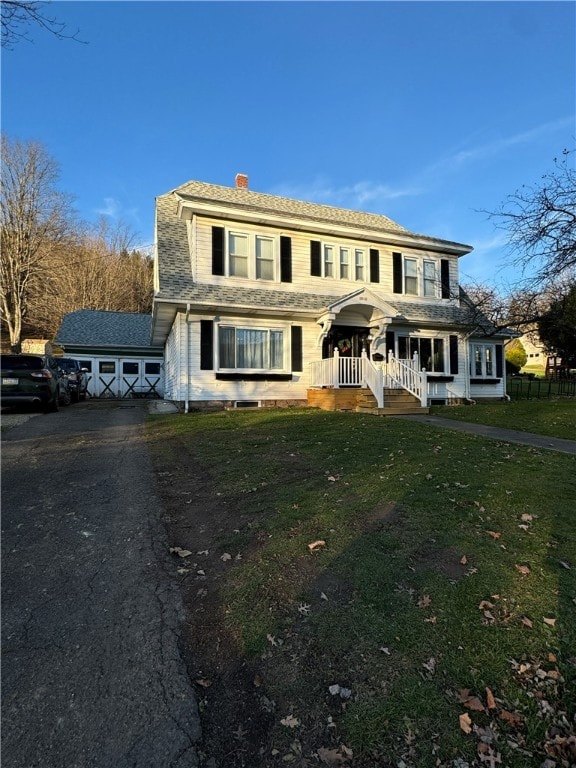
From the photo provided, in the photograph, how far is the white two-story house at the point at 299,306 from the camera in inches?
560

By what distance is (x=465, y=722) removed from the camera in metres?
1.98

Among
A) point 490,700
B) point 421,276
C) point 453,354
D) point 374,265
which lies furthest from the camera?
point 453,354

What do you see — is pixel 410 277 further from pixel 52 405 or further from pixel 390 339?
pixel 52 405

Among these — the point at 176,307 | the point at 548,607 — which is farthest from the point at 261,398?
the point at 548,607

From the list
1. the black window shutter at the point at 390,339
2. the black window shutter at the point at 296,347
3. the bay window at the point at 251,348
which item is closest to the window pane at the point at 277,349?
the bay window at the point at 251,348

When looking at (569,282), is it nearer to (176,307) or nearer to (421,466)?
(421,466)

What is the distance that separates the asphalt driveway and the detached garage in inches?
864

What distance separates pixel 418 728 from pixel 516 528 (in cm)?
260

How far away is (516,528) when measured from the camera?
403 cm

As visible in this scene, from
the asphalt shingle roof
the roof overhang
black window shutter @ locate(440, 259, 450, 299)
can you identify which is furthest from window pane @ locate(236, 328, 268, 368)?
the asphalt shingle roof

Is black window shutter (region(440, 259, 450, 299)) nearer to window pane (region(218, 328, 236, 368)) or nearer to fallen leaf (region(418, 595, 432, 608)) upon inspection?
window pane (region(218, 328, 236, 368))

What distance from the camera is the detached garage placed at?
2573 centimetres

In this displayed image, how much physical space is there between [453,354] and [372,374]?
569 cm

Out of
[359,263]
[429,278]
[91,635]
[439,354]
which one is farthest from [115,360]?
[91,635]
